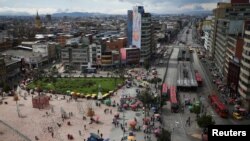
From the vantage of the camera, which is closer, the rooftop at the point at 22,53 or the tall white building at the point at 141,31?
the rooftop at the point at 22,53

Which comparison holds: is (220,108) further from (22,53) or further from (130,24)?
(22,53)

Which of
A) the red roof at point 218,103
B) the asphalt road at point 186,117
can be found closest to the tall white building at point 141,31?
the asphalt road at point 186,117

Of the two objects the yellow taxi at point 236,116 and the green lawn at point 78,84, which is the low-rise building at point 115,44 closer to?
the green lawn at point 78,84

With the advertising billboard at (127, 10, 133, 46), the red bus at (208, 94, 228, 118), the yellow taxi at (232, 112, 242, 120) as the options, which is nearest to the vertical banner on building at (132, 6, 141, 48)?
the advertising billboard at (127, 10, 133, 46)

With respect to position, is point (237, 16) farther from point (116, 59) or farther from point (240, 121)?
point (240, 121)

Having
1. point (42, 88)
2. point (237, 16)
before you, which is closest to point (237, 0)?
point (237, 16)

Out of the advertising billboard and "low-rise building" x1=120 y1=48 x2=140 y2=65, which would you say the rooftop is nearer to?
"low-rise building" x1=120 y1=48 x2=140 y2=65
